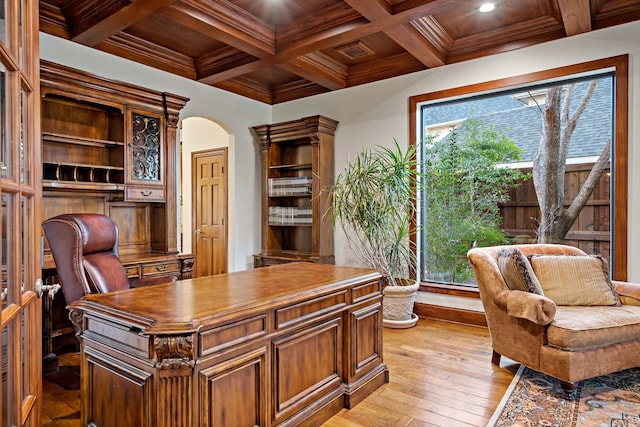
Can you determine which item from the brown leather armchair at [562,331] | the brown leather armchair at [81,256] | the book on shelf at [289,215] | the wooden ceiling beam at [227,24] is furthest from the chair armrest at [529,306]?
the wooden ceiling beam at [227,24]

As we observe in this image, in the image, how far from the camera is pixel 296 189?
502cm

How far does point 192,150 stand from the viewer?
6.21m

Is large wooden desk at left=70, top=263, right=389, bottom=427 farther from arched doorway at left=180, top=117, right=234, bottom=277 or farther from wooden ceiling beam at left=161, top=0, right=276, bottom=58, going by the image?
arched doorway at left=180, top=117, right=234, bottom=277

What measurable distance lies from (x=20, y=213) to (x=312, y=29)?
3.00 meters

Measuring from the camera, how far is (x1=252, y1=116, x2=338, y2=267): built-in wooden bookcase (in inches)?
189

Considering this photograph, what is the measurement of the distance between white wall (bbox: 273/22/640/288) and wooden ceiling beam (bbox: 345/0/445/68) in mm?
258

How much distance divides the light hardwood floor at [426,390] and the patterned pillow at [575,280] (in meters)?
0.64

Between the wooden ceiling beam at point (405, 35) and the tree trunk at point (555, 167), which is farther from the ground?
the wooden ceiling beam at point (405, 35)

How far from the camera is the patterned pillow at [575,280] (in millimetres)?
2885

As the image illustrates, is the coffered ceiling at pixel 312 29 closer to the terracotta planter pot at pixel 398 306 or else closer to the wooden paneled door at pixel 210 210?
the wooden paneled door at pixel 210 210

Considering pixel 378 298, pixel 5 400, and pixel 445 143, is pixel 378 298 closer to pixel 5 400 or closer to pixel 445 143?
pixel 5 400

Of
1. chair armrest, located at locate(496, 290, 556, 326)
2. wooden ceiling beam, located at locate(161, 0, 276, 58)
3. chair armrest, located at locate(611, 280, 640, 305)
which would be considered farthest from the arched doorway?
chair armrest, located at locate(611, 280, 640, 305)

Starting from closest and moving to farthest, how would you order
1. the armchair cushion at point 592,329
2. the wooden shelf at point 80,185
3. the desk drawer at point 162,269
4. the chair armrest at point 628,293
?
the armchair cushion at point 592,329, the chair armrest at point 628,293, the wooden shelf at point 80,185, the desk drawer at point 162,269

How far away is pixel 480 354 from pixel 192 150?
16.1 ft
